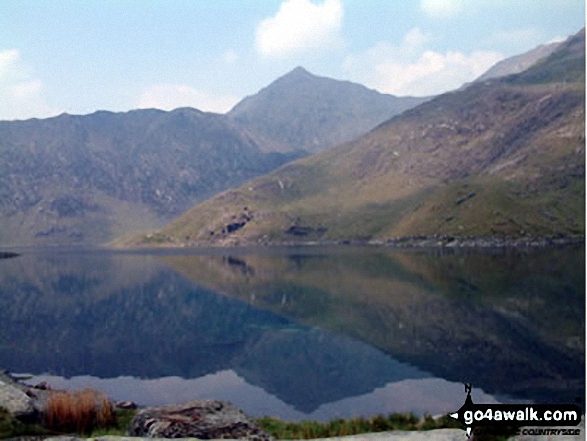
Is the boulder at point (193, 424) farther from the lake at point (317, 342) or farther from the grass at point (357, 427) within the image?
the lake at point (317, 342)

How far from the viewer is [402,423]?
29016 millimetres

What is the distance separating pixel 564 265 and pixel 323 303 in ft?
339

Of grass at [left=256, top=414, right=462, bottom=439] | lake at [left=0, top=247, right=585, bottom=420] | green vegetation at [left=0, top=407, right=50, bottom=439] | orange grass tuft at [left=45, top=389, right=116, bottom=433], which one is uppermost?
green vegetation at [left=0, top=407, right=50, bottom=439]

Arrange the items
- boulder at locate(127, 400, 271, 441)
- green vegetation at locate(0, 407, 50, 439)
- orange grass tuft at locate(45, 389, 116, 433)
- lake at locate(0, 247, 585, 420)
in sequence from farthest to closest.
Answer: lake at locate(0, 247, 585, 420)
orange grass tuft at locate(45, 389, 116, 433)
boulder at locate(127, 400, 271, 441)
green vegetation at locate(0, 407, 50, 439)

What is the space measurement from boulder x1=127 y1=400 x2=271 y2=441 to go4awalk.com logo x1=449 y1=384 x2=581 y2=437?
385 inches

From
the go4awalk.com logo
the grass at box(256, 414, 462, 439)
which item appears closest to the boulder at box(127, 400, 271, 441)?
the grass at box(256, 414, 462, 439)

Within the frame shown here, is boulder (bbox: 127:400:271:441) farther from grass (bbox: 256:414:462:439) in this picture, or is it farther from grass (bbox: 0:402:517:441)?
grass (bbox: 256:414:462:439)

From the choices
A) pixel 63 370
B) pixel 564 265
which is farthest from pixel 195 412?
pixel 564 265

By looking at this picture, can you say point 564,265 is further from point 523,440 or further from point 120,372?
point 523,440


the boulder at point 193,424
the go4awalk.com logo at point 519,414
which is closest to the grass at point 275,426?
the boulder at point 193,424

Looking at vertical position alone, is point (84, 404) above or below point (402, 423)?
above

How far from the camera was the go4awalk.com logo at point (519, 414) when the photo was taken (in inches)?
678

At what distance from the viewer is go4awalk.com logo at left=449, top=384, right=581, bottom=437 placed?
17.2 meters

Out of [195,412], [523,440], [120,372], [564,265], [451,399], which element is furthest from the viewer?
[564,265]
